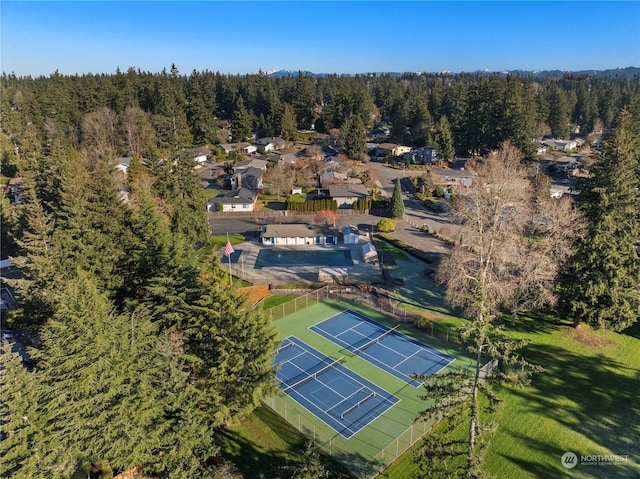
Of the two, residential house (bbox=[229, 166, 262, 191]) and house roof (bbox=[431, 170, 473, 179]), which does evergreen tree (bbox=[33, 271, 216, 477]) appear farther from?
house roof (bbox=[431, 170, 473, 179])

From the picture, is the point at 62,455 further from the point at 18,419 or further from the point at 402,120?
the point at 402,120

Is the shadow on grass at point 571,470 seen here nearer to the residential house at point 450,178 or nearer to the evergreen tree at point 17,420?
the evergreen tree at point 17,420

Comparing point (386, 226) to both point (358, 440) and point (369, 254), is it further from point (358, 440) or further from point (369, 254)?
point (358, 440)

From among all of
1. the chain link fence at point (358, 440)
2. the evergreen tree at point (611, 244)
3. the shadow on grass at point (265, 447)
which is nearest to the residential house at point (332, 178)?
the evergreen tree at point (611, 244)

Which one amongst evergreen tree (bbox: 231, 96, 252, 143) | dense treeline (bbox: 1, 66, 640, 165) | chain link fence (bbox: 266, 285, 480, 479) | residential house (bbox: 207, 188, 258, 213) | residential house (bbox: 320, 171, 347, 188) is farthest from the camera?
evergreen tree (bbox: 231, 96, 252, 143)

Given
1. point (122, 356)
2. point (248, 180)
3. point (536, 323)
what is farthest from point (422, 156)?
point (122, 356)

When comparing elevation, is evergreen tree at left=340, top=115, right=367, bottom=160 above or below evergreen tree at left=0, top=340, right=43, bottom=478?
above

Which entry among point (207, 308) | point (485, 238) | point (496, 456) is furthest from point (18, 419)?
point (485, 238)

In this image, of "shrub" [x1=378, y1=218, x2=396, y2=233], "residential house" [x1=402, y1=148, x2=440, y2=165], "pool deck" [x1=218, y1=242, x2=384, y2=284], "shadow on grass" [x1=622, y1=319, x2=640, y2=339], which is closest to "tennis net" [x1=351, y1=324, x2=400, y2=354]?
"pool deck" [x1=218, y1=242, x2=384, y2=284]
